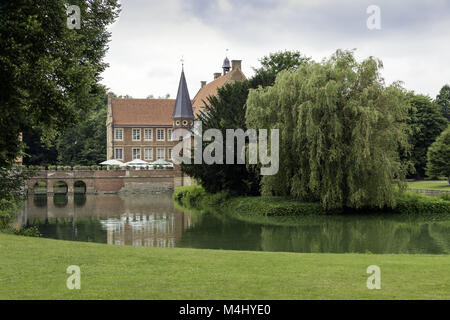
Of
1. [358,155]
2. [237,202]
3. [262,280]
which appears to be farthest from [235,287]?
[237,202]

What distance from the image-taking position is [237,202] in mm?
29609

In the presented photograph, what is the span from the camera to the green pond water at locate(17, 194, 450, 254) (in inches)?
616

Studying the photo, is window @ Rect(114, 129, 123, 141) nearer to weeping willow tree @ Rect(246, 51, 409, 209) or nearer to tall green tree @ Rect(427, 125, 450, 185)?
tall green tree @ Rect(427, 125, 450, 185)

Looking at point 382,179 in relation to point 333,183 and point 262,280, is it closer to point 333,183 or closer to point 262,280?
point 333,183

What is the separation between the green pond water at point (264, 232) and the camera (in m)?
15.6

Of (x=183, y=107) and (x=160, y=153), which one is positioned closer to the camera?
(x=183, y=107)

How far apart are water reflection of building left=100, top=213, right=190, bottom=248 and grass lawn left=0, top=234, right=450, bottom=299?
238 inches

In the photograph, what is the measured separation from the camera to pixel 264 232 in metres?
19.3

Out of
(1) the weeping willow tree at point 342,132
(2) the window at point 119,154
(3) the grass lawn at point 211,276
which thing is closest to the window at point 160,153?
(2) the window at point 119,154

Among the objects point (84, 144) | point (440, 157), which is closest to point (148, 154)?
point (84, 144)

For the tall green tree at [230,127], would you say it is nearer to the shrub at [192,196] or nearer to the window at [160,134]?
the shrub at [192,196]

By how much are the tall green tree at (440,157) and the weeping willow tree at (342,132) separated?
18639 millimetres

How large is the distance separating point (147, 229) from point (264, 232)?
15.8 feet

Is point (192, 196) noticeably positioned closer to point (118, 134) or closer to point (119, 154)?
point (119, 154)
